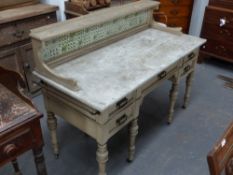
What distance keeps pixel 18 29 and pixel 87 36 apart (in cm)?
84

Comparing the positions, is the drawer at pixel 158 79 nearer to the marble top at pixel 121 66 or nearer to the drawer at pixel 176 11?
the marble top at pixel 121 66

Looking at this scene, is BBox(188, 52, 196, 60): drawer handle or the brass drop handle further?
the brass drop handle

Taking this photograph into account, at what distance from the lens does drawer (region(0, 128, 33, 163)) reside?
103 cm

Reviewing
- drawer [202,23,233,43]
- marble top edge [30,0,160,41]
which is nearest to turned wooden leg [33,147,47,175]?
marble top edge [30,0,160,41]

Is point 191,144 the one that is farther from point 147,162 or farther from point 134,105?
point 134,105

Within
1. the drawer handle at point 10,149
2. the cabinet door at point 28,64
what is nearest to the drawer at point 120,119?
the drawer handle at point 10,149

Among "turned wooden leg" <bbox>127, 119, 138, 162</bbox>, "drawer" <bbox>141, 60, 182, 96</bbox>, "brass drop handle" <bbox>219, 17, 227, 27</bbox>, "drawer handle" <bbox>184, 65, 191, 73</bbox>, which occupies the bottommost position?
"turned wooden leg" <bbox>127, 119, 138, 162</bbox>

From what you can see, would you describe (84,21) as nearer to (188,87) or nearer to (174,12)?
(188,87)

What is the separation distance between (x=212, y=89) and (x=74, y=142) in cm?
163

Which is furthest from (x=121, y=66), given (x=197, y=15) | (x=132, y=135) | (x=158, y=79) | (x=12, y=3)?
(x=197, y=15)

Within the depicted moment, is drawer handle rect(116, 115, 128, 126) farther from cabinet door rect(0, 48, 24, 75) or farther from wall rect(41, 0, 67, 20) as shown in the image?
wall rect(41, 0, 67, 20)

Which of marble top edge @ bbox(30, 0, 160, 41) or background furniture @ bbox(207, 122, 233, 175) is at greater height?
marble top edge @ bbox(30, 0, 160, 41)

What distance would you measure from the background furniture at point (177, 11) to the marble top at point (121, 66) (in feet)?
3.87

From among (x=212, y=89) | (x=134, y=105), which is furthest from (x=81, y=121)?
(x=212, y=89)
